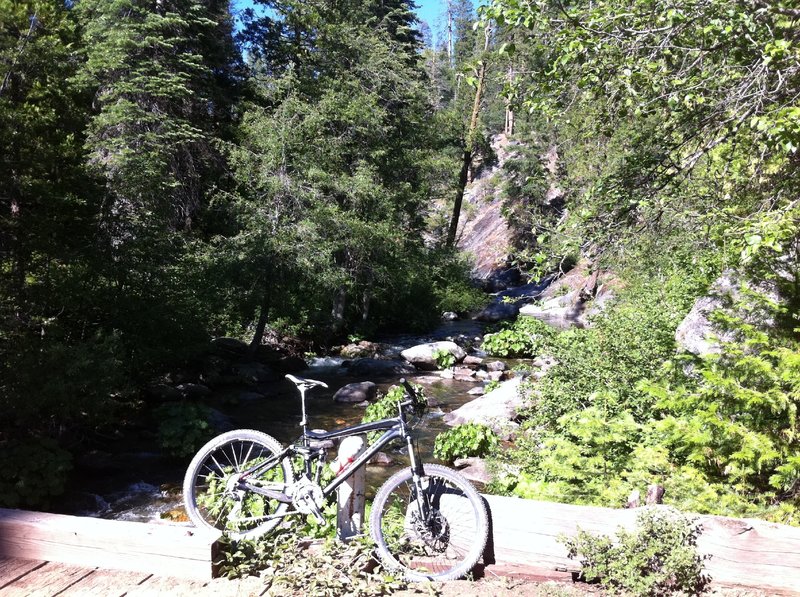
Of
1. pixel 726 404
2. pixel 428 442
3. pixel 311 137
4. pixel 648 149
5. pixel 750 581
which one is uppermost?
pixel 311 137

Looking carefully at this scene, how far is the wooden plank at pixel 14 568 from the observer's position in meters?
3.18

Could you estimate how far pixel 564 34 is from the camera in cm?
459

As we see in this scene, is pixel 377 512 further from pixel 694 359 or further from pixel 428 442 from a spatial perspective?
pixel 428 442

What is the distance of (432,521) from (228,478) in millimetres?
1482

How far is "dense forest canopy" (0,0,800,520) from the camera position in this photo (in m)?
4.61

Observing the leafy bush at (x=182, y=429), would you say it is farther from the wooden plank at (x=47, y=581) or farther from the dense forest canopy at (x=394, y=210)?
the wooden plank at (x=47, y=581)

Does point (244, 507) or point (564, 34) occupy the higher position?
point (564, 34)

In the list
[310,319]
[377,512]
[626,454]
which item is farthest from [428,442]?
[310,319]

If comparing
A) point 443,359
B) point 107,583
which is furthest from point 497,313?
point 107,583

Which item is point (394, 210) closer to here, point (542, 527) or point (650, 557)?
point (542, 527)

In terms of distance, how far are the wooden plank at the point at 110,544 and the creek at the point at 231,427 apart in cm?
389

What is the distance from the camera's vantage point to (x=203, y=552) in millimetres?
3207

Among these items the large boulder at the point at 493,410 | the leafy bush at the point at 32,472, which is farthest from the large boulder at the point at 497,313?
the leafy bush at the point at 32,472

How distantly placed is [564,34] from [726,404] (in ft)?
10.9
